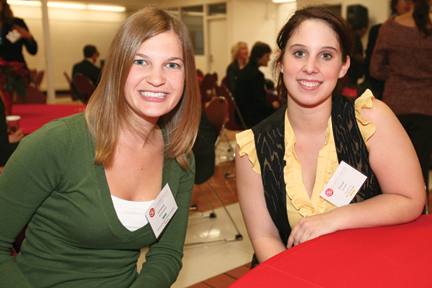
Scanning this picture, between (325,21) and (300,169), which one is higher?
(325,21)

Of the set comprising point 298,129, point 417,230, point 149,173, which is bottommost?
point 417,230

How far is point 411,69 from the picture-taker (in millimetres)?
2590

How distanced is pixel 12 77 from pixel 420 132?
8.50ft

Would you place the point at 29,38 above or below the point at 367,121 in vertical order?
above

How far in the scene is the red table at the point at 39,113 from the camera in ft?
7.95

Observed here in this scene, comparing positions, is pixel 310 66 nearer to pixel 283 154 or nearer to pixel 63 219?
pixel 283 154

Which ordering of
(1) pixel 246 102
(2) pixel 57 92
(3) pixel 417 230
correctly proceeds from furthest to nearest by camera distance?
(2) pixel 57 92, (1) pixel 246 102, (3) pixel 417 230

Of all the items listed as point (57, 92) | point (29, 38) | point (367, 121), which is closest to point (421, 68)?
point (367, 121)

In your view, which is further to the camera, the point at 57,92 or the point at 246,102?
the point at 57,92

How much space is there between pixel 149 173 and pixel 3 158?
0.77m

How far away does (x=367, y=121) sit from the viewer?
51.5 inches

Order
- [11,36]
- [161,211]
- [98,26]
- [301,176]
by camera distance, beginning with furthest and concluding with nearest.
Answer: [98,26] → [11,36] → [301,176] → [161,211]

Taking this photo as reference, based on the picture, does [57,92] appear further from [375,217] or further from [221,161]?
[375,217]

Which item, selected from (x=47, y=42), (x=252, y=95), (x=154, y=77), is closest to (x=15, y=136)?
(x=154, y=77)
